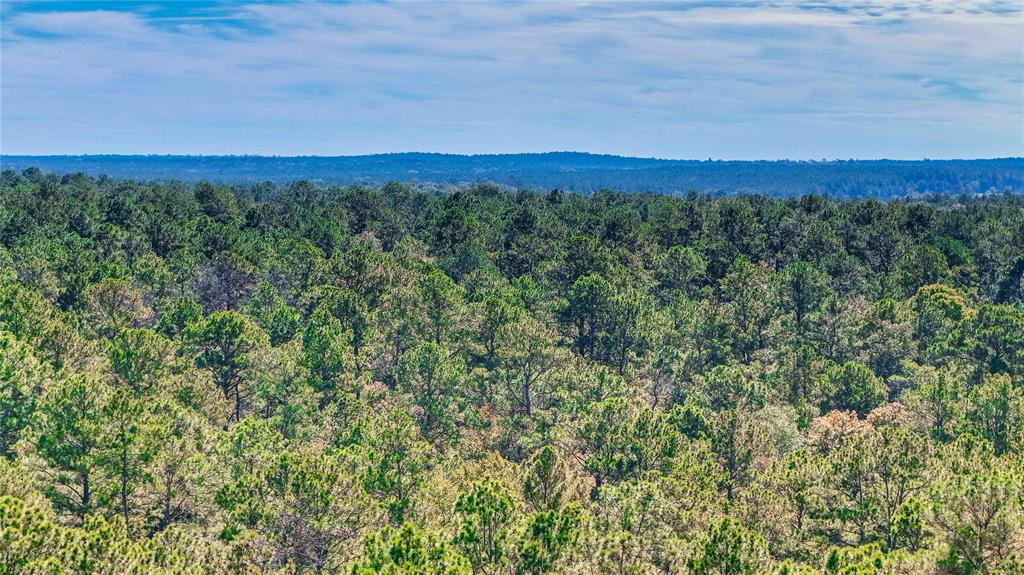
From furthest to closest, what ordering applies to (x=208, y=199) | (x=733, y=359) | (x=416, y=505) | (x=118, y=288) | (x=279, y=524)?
(x=208, y=199) < (x=733, y=359) < (x=118, y=288) < (x=416, y=505) < (x=279, y=524)

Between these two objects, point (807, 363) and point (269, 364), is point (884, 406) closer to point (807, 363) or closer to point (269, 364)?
point (807, 363)

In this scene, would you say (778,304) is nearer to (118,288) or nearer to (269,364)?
(269,364)

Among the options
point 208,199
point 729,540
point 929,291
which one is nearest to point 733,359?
point 929,291

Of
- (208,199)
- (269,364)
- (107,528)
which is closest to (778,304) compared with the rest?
(269,364)

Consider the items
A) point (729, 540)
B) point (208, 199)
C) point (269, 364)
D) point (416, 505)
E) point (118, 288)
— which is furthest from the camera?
point (208, 199)

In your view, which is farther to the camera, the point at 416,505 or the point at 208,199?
the point at 208,199

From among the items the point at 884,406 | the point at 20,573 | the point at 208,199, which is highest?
the point at 208,199

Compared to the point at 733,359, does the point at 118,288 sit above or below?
above
